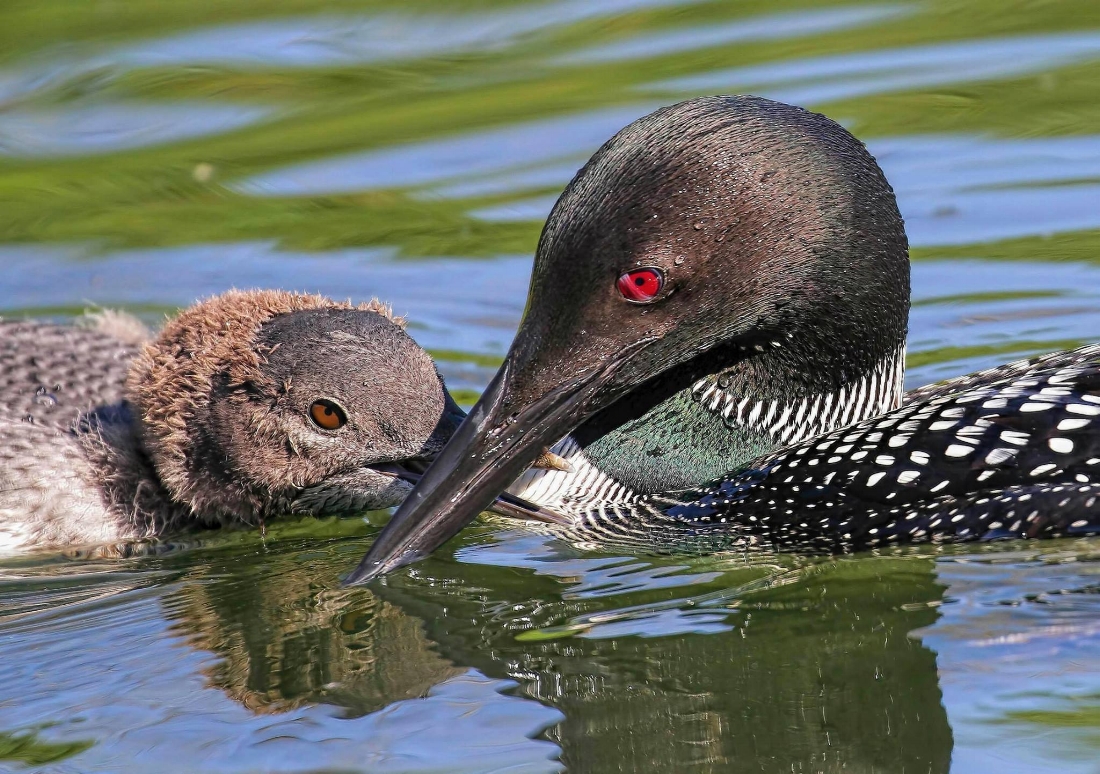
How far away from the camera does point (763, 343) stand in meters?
5.32

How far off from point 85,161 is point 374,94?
167cm

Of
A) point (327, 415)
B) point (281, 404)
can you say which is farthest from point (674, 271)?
point (281, 404)

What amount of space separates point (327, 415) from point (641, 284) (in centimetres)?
119

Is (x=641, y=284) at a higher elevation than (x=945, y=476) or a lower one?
higher

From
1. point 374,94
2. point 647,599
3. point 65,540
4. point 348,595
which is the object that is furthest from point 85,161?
point 647,599

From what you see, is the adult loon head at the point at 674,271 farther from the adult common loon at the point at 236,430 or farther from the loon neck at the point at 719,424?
the adult common loon at the point at 236,430

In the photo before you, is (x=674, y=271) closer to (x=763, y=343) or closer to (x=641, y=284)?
(x=641, y=284)

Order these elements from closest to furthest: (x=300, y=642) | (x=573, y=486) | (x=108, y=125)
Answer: (x=300, y=642)
(x=573, y=486)
(x=108, y=125)

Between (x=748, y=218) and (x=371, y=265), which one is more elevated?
(x=371, y=265)

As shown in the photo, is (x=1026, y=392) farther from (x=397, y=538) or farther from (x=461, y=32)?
(x=461, y=32)

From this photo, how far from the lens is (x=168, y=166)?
889cm

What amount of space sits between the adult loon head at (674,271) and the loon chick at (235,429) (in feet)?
1.63

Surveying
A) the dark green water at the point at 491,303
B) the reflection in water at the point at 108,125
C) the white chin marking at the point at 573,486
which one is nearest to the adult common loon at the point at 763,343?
the dark green water at the point at 491,303

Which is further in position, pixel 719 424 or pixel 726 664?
pixel 719 424
